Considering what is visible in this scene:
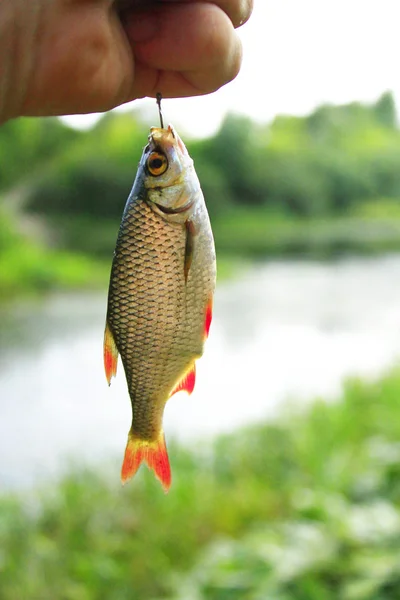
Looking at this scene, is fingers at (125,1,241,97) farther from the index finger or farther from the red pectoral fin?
the red pectoral fin

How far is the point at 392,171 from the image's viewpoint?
25.6ft

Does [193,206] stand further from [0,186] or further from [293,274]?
[293,274]

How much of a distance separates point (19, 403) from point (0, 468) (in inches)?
41.4

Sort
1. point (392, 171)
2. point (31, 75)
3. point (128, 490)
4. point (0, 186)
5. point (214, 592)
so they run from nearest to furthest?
point (31, 75), point (214, 592), point (128, 490), point (0, 186), point (392, 171)

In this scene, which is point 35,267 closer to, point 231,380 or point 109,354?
point 231,380

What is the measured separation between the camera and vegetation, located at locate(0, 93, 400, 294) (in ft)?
19.7

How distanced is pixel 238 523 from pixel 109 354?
231 centimetres

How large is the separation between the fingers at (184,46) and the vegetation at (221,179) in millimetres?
4658

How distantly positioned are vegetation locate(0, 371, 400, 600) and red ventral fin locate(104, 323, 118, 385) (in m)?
1.33

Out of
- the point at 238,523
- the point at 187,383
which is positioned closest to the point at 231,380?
the point at 238,523

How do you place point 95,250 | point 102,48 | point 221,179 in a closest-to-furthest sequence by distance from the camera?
point 102,48
point 221,179
point 95,250

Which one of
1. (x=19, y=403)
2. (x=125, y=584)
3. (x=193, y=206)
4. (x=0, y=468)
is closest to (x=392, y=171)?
(x=19, y=403)

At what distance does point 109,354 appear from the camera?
0.70m

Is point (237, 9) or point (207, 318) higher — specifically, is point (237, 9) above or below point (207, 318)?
above
